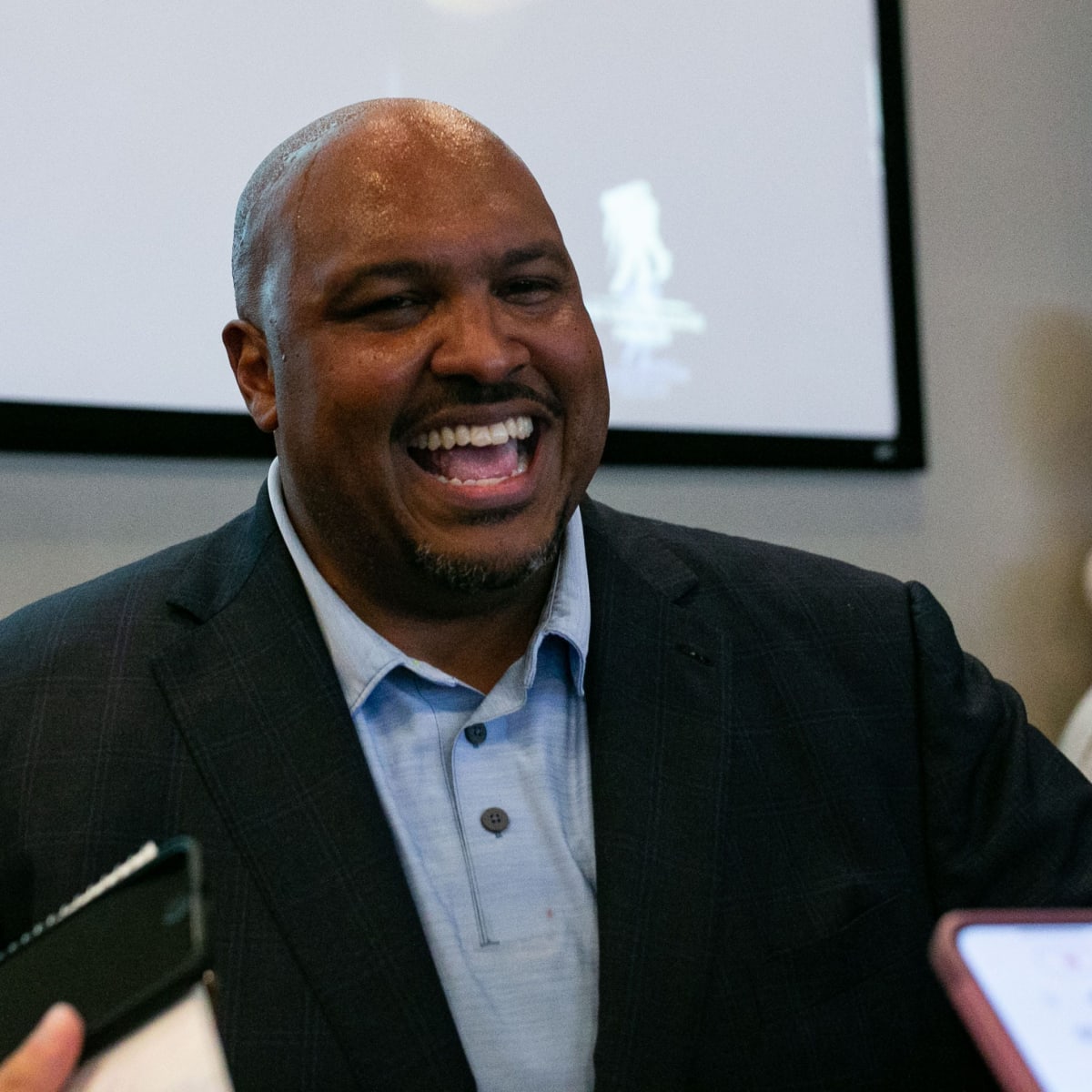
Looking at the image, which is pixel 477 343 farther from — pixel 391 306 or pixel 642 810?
pixel 642 810

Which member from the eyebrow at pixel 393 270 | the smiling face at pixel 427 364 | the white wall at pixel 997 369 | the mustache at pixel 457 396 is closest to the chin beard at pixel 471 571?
the smiling face at pixel 427 364

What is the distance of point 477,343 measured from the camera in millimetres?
1055

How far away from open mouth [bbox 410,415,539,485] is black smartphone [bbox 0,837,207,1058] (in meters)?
0.59

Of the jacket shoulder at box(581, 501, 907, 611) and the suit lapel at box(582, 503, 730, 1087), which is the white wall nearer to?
the jacket shoulder at box(581, 501, 907, 611)

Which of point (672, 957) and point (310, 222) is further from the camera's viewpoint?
point (310, 222)

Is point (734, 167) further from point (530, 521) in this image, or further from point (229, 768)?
point (229, 768)

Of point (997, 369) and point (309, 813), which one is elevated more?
point (997, 369)

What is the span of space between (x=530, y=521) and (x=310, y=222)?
338 mm

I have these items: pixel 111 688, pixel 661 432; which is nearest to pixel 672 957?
pixel 111 688

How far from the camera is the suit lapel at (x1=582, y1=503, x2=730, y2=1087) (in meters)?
0.94

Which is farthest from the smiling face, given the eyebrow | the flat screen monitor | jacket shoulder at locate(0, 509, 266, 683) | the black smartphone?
the black smartphone

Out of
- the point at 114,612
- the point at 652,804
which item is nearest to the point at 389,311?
the point at 114,612

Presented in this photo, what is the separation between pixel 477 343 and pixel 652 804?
1.38 feet

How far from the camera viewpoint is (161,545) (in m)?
1.43
